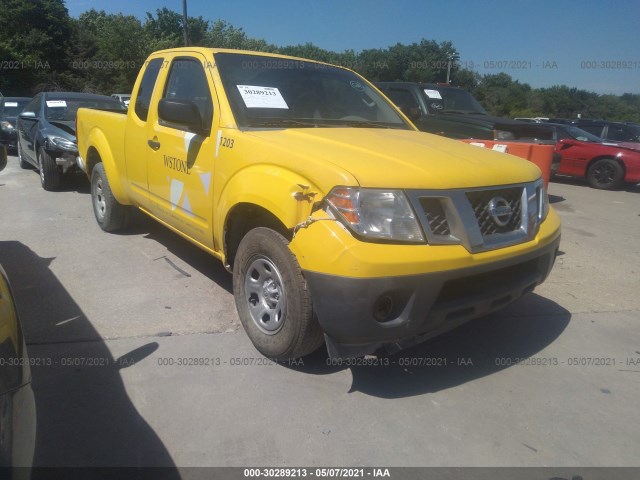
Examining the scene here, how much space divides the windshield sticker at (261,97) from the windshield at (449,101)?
21.1ft

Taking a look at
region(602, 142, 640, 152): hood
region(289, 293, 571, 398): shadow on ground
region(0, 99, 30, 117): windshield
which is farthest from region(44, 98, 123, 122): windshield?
region(602, 142, 640, 152): hood

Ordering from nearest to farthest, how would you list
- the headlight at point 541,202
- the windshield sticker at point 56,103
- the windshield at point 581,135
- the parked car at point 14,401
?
the parked car at point 14,401 → the headlight at point 541,202 → the windshield sticker at point 56,103 → the windshield at point 581,135

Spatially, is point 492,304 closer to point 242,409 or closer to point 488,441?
point 488,441

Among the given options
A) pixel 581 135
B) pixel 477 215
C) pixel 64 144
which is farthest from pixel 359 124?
pixel 581 135

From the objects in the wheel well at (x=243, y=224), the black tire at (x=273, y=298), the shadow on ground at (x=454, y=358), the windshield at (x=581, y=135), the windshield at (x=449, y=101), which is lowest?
the shadow on ground at (x=454, y=358)

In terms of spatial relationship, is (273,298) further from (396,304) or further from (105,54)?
(105,54)

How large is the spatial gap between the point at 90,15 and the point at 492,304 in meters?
58.9

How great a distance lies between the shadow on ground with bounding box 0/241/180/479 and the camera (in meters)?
2.45

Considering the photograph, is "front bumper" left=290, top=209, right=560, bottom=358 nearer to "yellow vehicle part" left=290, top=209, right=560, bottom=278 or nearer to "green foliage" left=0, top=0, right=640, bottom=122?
"yellow vehicle part" left=290, top=209, right=560, bottom=278

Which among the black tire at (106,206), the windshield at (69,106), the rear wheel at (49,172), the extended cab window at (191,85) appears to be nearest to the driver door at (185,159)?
the extended cab window at (191,85)

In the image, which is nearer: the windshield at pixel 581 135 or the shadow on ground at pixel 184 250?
the shadow on ground at pixel 184 250

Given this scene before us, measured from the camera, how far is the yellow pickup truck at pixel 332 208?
2576mm

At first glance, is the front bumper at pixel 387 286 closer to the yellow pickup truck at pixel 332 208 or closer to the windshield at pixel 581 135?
the yellow pickup truck at pixel 332 208

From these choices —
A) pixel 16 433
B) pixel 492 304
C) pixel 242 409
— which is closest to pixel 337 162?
pixel 492 304
